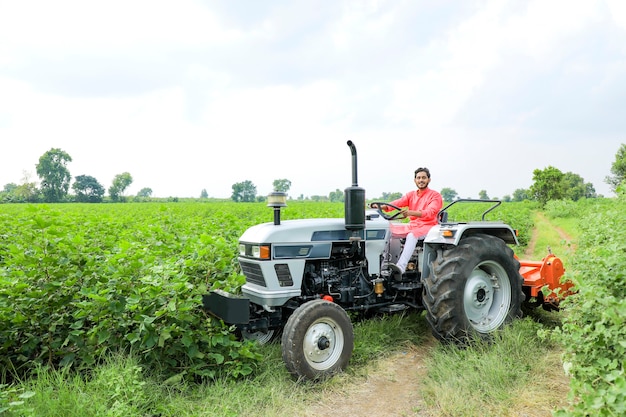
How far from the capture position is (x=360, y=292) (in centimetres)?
447

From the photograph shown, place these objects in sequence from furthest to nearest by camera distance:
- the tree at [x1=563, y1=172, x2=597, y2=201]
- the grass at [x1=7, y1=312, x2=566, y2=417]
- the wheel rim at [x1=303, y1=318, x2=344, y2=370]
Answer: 1. the tree at [x1=563, y1=172, x2=597, y2=201]
2. the wheel rim at [x1=303, y1=318, x2=344, y2=370]
3. the grass at [x1=7, y1=312, x2=566, y2=417]

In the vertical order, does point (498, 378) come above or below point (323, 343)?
below

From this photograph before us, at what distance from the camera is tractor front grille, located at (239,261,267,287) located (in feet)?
12.9

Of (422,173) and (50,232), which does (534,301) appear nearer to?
(422,173)

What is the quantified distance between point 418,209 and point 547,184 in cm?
5269

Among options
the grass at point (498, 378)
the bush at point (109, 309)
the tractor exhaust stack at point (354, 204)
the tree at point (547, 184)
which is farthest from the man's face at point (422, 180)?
the tree at point (547, 184)

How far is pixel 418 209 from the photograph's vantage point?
5.12m

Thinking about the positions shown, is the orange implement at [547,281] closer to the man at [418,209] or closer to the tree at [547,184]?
the man at [418,209]

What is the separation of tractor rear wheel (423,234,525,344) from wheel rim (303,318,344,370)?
1.01m

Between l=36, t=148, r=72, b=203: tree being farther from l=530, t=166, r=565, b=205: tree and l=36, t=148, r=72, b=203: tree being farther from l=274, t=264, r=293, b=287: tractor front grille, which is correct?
l=274, t=264, r=293, b=287: tractor front grille

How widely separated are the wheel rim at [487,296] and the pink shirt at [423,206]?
68cm

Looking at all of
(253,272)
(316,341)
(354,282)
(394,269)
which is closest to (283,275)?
(253,272)

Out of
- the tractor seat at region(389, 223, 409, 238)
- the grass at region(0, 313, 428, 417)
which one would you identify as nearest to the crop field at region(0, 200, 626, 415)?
the grass at region(0, 313, 428, 417)

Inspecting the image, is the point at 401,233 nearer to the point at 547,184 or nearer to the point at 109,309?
the point at 109,309
